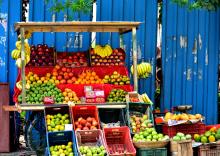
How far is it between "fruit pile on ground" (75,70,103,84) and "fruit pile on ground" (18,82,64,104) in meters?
0.60

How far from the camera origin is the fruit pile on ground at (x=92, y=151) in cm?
860

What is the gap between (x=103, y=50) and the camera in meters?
10.9

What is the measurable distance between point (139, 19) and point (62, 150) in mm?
4214

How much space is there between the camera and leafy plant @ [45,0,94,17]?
10.2 metres

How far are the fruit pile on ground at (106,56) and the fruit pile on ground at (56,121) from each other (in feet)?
5.50

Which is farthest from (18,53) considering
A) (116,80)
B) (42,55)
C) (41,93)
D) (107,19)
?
(107,19)

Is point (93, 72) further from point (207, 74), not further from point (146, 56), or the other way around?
point (207, 74)

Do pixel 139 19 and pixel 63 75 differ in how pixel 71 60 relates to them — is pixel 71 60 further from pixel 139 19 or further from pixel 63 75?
pixel 139 19

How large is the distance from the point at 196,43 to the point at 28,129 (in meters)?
4.93

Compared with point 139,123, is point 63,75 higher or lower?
higher

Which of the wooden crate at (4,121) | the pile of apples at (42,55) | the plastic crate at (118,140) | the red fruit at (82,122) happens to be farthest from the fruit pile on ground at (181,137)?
the wooden crate at (4,121)

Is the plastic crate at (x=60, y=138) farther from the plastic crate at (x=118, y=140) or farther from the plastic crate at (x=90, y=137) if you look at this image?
the plastic crate at (x=118, y=140)

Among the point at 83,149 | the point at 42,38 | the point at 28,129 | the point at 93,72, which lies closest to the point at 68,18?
the point at 42,38

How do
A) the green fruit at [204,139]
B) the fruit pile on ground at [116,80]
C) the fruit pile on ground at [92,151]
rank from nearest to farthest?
the fruit pile on ground at [92,151], the green fruit at [204,139], the fruit pile on ground at [116,80]
